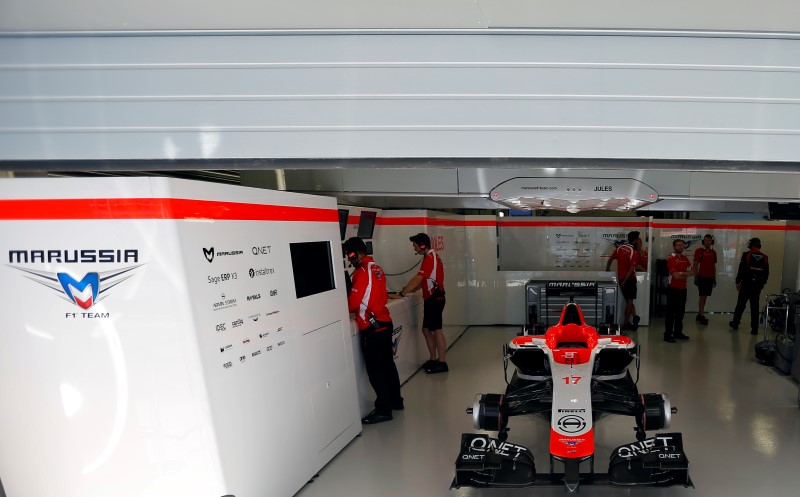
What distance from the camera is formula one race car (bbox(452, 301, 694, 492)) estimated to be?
311cm

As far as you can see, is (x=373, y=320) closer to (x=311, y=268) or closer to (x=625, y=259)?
(x=311, y=268)

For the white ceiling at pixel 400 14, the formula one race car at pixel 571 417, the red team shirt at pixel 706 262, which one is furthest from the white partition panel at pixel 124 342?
the red team shirt at pixel 706 262

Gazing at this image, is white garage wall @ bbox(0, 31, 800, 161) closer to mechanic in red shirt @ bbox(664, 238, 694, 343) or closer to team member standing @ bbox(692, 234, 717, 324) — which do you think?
mechanic in red shirt @ bbox(664, 238, 694, 343)

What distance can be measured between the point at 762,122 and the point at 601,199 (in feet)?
9.81

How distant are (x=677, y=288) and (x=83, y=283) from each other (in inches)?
295

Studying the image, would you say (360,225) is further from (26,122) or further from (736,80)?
(736,80)

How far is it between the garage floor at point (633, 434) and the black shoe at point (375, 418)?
59mm

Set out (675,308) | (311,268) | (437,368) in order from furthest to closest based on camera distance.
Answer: (675,308), (437,368), (311,268)

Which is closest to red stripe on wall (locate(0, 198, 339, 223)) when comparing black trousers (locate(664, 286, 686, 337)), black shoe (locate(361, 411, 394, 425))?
black shoe (locate(361, 411, 394, 425))

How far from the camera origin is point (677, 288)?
750 cm

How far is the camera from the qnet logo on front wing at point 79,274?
2.58 meters

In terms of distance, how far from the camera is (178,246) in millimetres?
2625

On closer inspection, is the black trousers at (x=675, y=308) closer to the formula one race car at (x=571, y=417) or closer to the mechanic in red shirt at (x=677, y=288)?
the mechanic in red shirt at (x=677, y=288)

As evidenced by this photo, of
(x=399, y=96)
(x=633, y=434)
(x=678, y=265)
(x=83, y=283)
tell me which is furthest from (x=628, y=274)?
(x=83, y=283)
